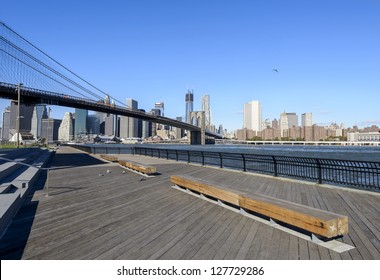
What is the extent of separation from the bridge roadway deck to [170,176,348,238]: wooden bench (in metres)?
0.25

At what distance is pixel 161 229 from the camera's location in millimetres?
4887

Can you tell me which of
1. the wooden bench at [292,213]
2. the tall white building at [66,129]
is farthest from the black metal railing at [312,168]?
the tall white building at [66,129]

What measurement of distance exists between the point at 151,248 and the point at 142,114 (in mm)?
65004

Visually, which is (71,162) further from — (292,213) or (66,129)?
(66,129)

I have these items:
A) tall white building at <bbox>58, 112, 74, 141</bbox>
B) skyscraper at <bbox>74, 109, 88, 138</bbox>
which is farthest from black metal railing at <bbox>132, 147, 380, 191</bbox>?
skyscraper at <bbox>74, 109, 88, 138</bbox>

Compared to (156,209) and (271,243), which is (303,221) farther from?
(156,209)

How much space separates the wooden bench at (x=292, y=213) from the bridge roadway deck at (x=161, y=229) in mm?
249

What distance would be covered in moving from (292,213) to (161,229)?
91.1 inches

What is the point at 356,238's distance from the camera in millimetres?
4410

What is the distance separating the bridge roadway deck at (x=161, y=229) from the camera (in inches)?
153

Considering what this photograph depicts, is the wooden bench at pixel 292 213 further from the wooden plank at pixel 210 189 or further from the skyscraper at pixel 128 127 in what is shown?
the skyscraper at pixel 128 127

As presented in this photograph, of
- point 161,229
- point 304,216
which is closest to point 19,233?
point 161,229

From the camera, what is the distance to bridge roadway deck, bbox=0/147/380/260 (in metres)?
3.88

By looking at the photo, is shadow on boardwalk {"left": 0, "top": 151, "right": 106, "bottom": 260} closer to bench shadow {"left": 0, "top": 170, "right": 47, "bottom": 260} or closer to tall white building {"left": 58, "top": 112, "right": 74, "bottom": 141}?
bench shadow {"left": 0, "top": 170, "right": 47, "bottom": 260}
